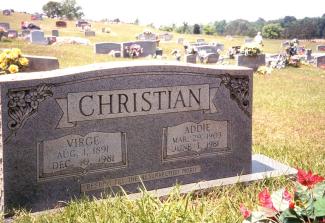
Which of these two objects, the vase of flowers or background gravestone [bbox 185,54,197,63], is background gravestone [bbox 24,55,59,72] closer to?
the vase of flowers

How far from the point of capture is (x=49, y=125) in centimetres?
404

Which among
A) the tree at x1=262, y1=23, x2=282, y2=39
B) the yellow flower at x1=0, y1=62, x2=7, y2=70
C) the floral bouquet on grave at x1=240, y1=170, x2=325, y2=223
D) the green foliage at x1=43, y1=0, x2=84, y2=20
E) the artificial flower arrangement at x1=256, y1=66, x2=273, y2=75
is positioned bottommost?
the artificial flower arrangement at x1=256, y1=66, x2=273, y2=75

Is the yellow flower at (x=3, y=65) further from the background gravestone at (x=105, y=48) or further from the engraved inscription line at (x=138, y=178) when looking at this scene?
the background gravestone at (x=105, y=48)

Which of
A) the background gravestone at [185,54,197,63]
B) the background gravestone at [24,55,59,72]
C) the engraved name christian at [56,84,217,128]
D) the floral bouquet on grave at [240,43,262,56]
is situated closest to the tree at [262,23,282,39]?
the background gravestone at [185,54,197,63]

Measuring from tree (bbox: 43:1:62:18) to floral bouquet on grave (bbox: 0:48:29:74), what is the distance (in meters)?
93.7

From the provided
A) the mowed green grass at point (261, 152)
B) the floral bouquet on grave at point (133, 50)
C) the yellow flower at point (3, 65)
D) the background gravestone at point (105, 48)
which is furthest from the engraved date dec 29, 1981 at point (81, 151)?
the background gravestone at point (105, 48)

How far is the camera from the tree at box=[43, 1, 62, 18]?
98188 millimetres

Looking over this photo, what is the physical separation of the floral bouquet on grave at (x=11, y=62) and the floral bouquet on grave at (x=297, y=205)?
7445 mm

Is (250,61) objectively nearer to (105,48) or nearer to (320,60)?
(320,60)

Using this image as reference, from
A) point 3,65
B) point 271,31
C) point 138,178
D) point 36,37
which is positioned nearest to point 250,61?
point 3,65

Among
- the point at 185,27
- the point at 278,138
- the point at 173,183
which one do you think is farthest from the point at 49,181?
the point at 185,27

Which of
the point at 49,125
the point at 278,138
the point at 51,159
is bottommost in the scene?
the point at 278,138

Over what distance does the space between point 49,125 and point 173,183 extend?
157 cm

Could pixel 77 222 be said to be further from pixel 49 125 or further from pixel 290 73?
pixel 290 73
